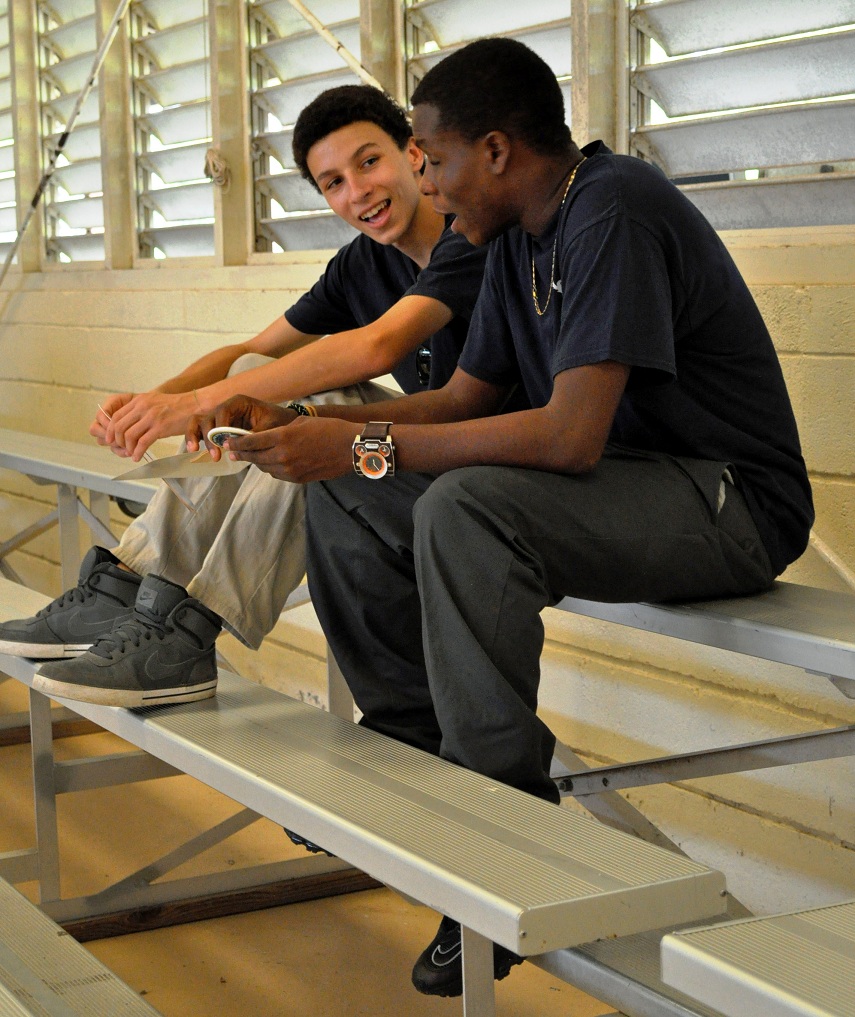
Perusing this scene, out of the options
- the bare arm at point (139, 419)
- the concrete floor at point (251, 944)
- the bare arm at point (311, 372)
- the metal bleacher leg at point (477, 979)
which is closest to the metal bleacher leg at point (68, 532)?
the concrete floor at point (251, 944)

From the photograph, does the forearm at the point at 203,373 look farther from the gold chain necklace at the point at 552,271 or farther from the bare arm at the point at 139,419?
the gold chain necklace at the point at 552,271

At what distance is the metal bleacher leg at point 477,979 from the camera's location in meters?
1.33

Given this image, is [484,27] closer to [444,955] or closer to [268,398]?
[268,398]

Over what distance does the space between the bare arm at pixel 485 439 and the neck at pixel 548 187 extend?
279mm

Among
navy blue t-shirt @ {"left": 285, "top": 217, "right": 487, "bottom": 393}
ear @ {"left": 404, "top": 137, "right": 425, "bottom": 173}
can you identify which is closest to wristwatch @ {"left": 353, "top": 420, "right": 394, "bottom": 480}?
navy blue t-shirt @ {"left": 285, "top": 217, "right": 487, "bottom": 393}

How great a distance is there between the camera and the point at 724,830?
8.31ft

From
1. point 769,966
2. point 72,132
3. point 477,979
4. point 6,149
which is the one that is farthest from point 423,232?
point 6,149

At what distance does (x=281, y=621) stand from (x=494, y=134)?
7.57 ft

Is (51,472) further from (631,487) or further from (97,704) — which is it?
(631,487)

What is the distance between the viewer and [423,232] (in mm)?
2359

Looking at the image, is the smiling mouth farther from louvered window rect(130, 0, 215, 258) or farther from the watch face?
louvered window rect(130, 0, 215, 258)

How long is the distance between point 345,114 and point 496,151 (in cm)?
75

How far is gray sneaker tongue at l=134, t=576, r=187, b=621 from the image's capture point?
70.0 inches

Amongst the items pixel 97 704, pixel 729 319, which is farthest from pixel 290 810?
pixel 729 319
